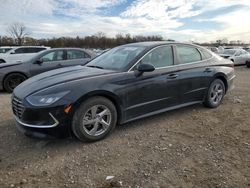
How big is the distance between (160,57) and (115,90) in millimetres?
1256

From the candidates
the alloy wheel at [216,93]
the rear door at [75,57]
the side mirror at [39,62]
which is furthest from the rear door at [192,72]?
the side mirror at [39,62]

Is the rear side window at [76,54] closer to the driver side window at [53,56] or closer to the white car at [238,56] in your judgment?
the driver side window at [53,56]

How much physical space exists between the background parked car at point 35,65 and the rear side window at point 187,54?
3.62 metres

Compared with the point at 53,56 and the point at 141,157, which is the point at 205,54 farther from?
the point at 53,56

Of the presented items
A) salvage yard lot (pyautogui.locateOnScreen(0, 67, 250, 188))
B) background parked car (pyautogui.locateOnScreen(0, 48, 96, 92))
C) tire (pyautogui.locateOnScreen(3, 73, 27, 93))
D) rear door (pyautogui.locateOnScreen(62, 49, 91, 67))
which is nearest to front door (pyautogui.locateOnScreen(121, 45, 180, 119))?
salvage yard lot (pyautogui.locateOnScreen(0, 67, 250, 188))

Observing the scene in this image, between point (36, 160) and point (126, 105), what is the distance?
5.24 ft

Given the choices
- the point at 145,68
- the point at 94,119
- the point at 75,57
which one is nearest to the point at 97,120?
the point at 94,119

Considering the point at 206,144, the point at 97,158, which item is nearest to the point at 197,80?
the point at 206,144

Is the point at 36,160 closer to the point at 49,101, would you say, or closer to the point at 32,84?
the point at 49,101

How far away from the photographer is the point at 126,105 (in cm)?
420

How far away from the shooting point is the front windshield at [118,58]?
177 inches

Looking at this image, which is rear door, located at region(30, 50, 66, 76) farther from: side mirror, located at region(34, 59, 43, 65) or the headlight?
the headlight

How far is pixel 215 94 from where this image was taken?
575 centimetres

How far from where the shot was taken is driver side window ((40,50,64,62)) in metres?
8.69
